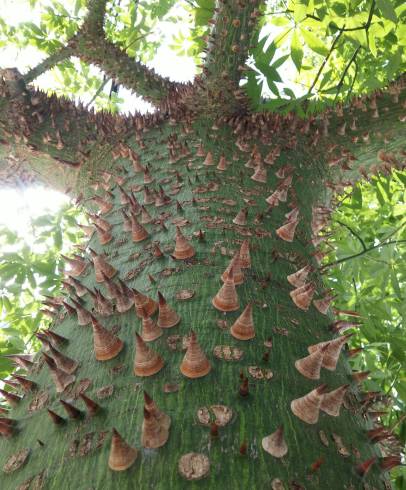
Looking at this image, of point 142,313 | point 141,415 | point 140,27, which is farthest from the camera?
point 140,27

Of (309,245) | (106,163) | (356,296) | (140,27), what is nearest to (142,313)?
(309,245)

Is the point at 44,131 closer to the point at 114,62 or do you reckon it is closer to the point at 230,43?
the point at 114,62

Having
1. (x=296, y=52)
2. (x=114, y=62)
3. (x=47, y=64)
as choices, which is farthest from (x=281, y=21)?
(x=47, y=64)

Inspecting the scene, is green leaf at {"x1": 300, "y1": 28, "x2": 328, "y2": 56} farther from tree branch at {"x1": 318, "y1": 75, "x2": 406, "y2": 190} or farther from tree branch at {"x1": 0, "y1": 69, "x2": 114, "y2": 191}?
tree branch at {"x1": 0, "y1": 69, "x2": 114, "y2": 191}

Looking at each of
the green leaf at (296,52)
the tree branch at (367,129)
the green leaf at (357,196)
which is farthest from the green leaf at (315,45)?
the green leaf at (357,196)

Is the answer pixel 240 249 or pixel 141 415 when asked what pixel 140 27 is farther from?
pixel 141 415

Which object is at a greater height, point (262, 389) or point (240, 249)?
point (240, 249)

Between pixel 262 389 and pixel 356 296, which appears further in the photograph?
pixel 356 296

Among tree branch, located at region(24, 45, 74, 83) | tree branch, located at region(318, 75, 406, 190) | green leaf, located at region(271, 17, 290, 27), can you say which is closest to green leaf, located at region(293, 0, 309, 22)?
green leaf, located at region(271, 17, 290, 27)
